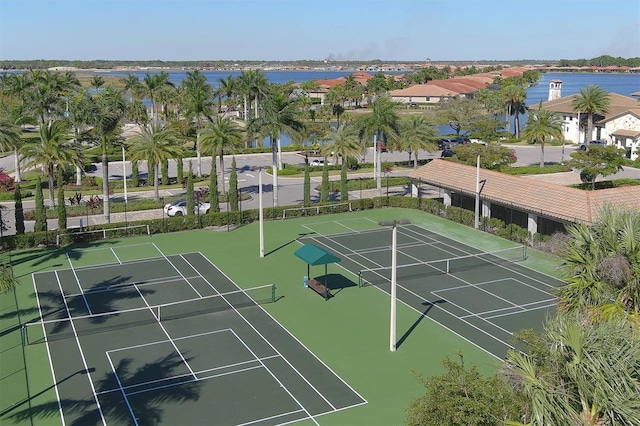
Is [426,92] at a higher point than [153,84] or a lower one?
lower

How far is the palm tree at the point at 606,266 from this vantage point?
14508 mm

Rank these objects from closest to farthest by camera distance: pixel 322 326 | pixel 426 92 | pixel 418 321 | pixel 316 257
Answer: pixel 322 326 < pixel 418 321 < pixel 316 257 < pixel 426 92

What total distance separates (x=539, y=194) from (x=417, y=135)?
20280mm

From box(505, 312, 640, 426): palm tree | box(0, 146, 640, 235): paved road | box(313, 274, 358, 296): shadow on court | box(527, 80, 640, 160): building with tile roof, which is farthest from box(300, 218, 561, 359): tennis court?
box(527, 80, 640, 160): building with tile roof

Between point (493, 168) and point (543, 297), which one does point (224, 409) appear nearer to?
point (543, 297)

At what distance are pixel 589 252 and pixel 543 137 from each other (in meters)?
50.4

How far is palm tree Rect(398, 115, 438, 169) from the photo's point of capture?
190 feet

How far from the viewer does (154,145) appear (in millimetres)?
47219

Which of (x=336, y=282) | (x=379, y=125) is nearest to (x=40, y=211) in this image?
(x=336, y=282)

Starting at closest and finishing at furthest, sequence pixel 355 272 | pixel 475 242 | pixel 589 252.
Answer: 1. pixel 589 252
2. pixel 355 272
3. pixel 475 242

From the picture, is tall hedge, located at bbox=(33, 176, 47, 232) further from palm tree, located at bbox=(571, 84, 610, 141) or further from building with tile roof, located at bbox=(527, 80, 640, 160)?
palm tree, located at bbox=(571, 84, 610, 141)

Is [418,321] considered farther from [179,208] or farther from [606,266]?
[179,208]

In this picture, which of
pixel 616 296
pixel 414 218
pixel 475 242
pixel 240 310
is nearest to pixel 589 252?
pixel 616 296

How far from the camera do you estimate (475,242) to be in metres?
40.0
